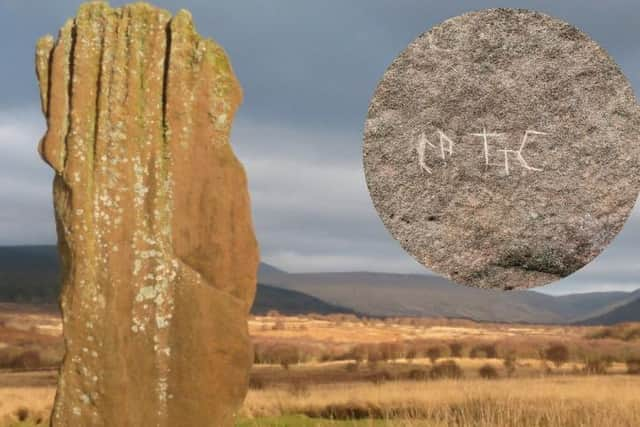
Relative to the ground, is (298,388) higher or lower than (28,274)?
lower

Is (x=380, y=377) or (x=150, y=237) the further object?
(x=380, y=377)

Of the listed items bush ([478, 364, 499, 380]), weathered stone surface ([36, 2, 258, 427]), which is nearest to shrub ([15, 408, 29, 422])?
weathered stone surface ([36, 2, 258, 427])

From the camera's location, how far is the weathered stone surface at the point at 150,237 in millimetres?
6914

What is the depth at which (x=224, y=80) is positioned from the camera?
23.8 feet

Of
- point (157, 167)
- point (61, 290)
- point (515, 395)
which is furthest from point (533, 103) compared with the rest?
point (61, 290)

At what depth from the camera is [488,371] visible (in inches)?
642

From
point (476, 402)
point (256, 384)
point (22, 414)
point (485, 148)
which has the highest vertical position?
point (485, 148)

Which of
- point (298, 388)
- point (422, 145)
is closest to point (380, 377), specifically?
point (298, 388)

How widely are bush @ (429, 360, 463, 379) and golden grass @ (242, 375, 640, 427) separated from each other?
4.43 ft

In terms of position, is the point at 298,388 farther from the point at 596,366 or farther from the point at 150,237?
the point at 150,237

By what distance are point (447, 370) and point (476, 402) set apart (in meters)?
5.87

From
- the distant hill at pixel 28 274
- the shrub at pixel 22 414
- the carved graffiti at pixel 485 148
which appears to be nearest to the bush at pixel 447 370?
the carved graffiti at pixel 485 148

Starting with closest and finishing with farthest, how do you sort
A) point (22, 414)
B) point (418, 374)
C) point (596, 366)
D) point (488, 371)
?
point (22, 414) < point (418, 374) < point (488, 371) < point (596, 366)

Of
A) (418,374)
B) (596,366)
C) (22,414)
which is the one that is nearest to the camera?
(22,414)
